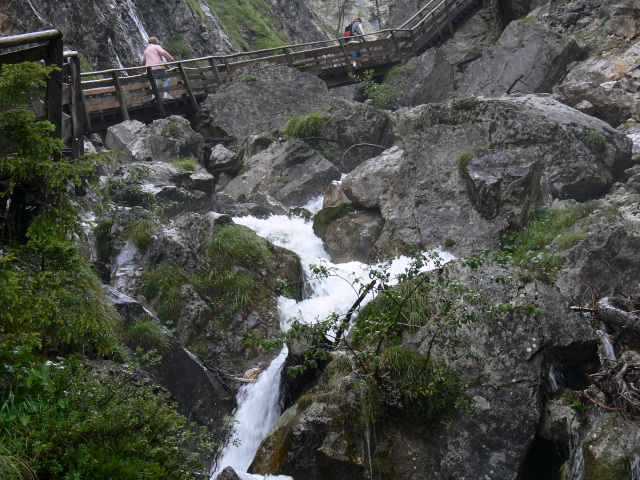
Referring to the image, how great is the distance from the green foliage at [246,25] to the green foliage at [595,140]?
23.9 meters

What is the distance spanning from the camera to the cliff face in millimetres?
19984

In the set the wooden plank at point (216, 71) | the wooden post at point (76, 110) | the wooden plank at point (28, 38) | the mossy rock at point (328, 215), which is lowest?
the mossy rock at point (328, 215)

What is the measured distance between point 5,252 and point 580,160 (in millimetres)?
10795

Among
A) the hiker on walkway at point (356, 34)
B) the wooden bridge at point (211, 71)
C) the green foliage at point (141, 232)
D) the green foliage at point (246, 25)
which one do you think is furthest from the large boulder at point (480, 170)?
the green foliage at point (246, 25)

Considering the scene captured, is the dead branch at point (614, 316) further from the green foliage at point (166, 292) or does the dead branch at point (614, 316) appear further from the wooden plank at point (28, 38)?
the wooden plank at point (28, 38)

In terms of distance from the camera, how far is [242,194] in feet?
45.0

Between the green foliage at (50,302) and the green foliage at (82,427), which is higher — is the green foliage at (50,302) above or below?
above

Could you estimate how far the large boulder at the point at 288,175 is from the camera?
1359 cm

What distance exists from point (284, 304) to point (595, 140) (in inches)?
310

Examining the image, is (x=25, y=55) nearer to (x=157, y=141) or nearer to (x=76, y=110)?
(x=76, y=110)

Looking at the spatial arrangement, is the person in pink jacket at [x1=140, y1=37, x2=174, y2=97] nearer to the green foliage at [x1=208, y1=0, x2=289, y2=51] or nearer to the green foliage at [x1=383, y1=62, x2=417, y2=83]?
the green foliage at [x1=383, y1=62, x2=417, y2=83]

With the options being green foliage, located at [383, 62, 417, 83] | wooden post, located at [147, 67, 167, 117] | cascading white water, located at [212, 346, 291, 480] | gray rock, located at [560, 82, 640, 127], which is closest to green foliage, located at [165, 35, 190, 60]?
wooden post, located at [147, 67, 167, 117]

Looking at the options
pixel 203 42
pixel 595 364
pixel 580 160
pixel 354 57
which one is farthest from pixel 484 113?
pixel 203 42

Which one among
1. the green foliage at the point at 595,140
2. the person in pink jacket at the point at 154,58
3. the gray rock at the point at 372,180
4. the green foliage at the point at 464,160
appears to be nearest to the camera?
the green foliage at the point at 464,160
